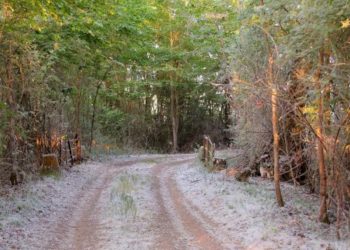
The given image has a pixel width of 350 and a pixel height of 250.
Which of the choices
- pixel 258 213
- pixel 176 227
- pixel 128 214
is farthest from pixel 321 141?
pixel 128 214

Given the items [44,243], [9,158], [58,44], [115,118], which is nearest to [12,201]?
[9,158]

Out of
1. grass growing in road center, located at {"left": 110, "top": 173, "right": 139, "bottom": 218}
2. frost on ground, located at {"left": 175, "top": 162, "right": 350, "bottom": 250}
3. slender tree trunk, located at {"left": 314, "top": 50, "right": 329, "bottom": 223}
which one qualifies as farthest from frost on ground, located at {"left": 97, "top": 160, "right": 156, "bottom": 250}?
slender tree trunk, located at {"left": 314, "top": 50, "right": 329, "bottom": 223}

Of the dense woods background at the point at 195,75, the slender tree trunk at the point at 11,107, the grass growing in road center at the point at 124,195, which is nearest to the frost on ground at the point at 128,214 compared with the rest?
the grass growing in road center at the point at 124,195

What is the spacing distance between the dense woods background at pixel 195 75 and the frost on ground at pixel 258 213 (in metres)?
0.54

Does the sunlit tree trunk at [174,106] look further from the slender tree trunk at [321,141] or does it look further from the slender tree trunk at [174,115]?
the slender tree trunk at [321,141]

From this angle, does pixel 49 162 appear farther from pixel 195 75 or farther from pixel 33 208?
pixel 195 75

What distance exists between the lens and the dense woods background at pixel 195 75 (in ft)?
27.0

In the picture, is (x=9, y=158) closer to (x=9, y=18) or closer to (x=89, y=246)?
(x=9, y=18)

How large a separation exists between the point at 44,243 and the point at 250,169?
8383 mm

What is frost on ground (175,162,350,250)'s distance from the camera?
7.16 metres

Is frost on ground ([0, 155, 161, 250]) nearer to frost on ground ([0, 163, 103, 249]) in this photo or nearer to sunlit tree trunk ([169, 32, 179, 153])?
frost on ground ([0, 163, 103, 249])

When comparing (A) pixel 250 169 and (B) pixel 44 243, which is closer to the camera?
(B) pixel 44 243

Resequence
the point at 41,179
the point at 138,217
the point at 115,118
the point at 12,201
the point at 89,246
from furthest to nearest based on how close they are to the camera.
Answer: the point at 115,118, the point at 41,179, the point at 12,201, the point at 138,217, the point at 89,246

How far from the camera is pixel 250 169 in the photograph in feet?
46.2
